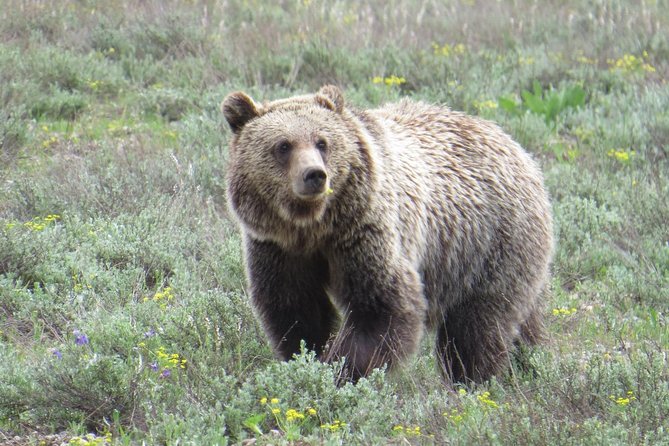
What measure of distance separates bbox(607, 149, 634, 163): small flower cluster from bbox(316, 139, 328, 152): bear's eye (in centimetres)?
443

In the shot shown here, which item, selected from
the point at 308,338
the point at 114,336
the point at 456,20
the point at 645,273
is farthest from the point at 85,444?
the point at 456,20

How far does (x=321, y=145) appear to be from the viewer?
5.05m

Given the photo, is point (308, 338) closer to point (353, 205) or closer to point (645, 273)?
point (353, 205)

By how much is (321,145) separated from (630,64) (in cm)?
675

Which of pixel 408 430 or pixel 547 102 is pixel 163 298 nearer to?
pixel 408 430

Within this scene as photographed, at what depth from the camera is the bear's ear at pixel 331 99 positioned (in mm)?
5270

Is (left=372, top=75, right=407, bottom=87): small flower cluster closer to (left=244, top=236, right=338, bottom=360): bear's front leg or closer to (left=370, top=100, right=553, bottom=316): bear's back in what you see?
(left=370, top=100, right=553, bottom=316): bear's back

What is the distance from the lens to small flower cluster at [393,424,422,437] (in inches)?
165

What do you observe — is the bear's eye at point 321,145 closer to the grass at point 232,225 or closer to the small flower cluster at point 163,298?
the grass at point 232,225

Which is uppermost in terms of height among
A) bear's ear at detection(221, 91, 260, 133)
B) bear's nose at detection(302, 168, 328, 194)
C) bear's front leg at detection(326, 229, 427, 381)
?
bear's ear at detection(221, 91, 260, 133)

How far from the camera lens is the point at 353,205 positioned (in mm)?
5066

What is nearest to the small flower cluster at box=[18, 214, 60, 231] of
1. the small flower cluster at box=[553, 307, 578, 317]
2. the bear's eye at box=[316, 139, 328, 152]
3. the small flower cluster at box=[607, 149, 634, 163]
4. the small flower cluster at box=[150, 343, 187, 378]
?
the small flower cluster at box=[150, 343, 187, 378]

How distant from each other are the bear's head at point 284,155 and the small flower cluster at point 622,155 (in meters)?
4.18

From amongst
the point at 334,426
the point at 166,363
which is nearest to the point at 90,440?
→ the point at 166,363
